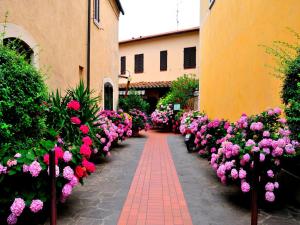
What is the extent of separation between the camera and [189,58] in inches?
818

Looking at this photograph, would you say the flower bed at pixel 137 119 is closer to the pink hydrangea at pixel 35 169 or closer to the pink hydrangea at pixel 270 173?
the pink hydrangea at pixel 270 173

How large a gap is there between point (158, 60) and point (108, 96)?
985 cm

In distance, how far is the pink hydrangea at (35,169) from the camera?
3.25 m

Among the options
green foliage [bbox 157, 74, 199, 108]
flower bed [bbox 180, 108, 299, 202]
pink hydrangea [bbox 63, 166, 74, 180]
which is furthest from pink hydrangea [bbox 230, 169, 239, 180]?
green foliage [bbox 157, 74, 199, 108]

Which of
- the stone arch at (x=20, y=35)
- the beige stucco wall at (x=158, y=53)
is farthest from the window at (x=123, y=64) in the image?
the stone arch at (x=20, y=35)

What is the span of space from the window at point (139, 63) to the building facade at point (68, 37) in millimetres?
8697

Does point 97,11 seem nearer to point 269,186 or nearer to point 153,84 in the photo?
point 269,186

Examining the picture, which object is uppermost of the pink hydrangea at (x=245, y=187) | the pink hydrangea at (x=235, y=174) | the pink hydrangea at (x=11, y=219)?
the pink hydrangea at (x=235, y=174)

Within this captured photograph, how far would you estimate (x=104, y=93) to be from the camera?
1239cm

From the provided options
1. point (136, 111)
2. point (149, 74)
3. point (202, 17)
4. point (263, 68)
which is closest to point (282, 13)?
point (263, 68)

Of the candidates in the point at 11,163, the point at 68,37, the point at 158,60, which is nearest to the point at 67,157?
the point at 11,163

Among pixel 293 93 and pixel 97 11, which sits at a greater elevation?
pixel 97 11

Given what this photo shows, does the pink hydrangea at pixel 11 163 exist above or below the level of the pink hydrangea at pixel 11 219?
above

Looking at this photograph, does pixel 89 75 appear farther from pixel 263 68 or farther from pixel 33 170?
pixel 33 170
